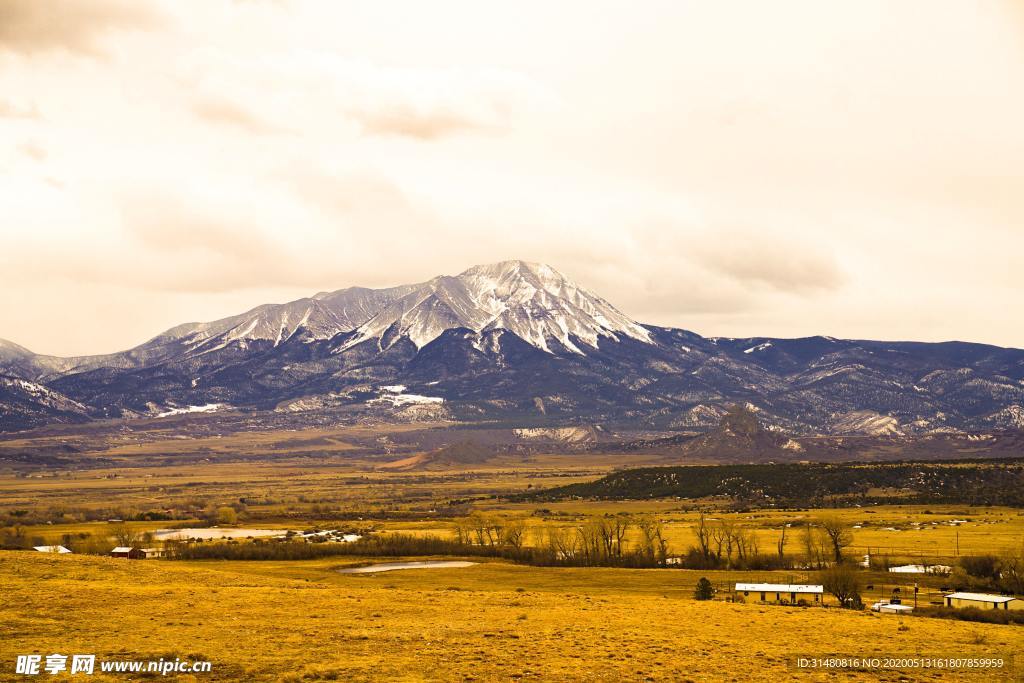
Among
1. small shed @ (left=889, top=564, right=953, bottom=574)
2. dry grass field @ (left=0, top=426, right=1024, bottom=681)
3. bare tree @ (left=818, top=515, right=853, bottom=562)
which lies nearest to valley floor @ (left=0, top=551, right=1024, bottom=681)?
dry grass field @ (left=0, top=426, right=1024, bottom=681)

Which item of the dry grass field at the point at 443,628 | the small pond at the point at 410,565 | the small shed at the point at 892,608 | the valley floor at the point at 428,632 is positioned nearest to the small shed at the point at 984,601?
the small shed at the point at 892,608

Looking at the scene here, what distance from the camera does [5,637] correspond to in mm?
44469

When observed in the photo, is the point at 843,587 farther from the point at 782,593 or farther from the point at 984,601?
the point at 984,601

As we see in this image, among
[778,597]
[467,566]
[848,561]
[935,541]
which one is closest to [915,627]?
[778,597]

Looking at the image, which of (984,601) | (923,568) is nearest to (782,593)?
(984,601)

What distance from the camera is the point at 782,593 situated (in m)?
78.1

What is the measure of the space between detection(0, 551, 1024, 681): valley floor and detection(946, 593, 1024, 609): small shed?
41.0 ft

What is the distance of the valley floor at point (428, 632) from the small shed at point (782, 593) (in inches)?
459

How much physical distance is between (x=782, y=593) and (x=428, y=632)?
40.2m

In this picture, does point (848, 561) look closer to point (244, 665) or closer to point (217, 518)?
point (244, 665)

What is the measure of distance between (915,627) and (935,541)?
252 ft

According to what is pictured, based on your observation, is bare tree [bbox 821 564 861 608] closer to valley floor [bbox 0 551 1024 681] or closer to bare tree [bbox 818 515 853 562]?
valley floor [bbox 0 551 1024 681]

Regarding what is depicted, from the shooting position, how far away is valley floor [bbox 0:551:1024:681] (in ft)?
132
